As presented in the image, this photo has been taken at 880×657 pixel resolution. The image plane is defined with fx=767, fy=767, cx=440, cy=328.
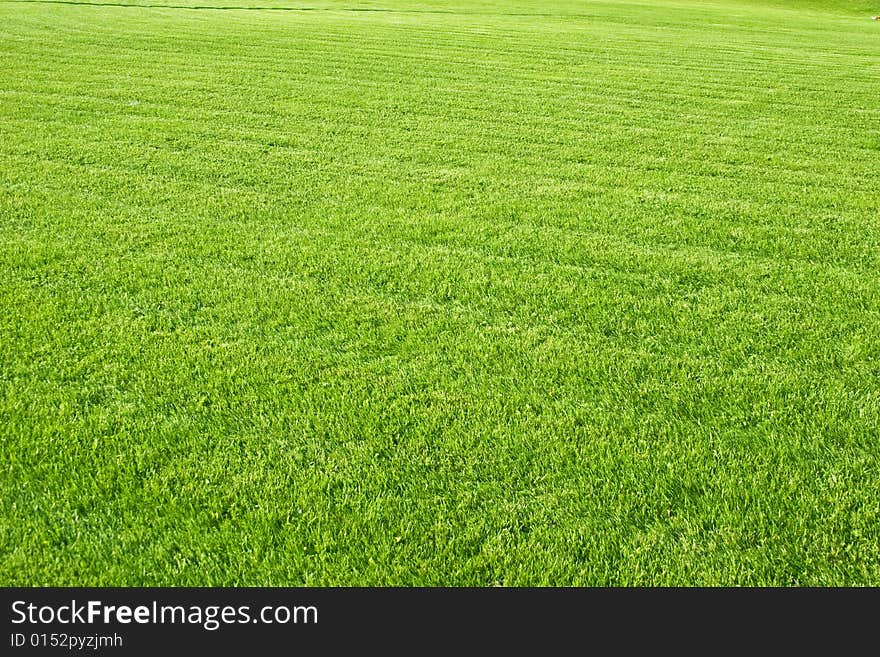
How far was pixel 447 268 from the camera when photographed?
14.7 feet

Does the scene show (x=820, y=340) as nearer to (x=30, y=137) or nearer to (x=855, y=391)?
(x=855, y=391)

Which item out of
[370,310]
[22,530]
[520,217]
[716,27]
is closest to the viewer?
[22,530]

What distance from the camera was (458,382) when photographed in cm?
338

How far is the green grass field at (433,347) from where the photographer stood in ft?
8.35

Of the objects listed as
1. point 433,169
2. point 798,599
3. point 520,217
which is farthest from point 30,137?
point 798,599

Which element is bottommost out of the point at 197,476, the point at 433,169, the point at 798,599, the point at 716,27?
the point at 798,599

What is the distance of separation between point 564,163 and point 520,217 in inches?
60.4

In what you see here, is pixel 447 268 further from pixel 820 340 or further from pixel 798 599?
pixel 798 599

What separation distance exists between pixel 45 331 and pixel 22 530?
144 centimetres

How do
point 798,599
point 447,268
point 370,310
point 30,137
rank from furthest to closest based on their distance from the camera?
1. point 30,137
2. point 447,268
3. point 370,310
4. point 798,599

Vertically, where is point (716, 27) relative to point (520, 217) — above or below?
above

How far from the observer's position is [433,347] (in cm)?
365

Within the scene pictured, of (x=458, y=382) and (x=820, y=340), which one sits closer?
(x=458, y=382)

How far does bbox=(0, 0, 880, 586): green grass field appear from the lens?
100 inches
